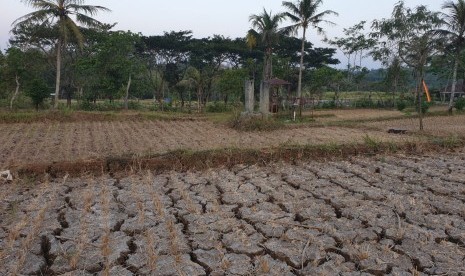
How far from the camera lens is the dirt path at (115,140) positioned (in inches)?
311

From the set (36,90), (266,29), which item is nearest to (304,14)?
(266,29)

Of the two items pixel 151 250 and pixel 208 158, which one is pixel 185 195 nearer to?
pixel 151 250

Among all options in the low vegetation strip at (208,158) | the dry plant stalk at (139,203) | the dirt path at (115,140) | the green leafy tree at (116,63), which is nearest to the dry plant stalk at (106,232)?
the dry plant stalk at (139,203)

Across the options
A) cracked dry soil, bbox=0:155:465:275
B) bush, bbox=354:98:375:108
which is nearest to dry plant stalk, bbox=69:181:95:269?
cracked dry soil, bbox=0:155:465:275

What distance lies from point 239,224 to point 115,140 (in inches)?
291

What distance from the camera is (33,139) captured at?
1013 centimetres

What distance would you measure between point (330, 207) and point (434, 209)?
3.55 ft

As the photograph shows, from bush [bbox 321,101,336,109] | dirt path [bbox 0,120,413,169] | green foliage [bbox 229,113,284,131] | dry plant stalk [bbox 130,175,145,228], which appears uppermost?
bush [bbox 321,101,336,109]

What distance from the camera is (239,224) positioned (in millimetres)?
3740

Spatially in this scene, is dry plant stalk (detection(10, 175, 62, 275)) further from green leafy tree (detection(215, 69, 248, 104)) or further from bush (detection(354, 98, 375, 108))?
bush (detection(354, 98, 375, 108))

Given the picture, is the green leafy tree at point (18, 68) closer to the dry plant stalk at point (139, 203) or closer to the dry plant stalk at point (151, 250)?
the dry plant stalk at point (139, 203)

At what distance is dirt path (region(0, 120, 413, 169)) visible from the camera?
7.90 metres

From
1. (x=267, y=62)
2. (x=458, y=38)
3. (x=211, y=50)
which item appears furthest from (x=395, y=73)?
(x=211, y=50)

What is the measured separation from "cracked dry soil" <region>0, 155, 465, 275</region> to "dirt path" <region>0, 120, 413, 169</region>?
6.79ft
